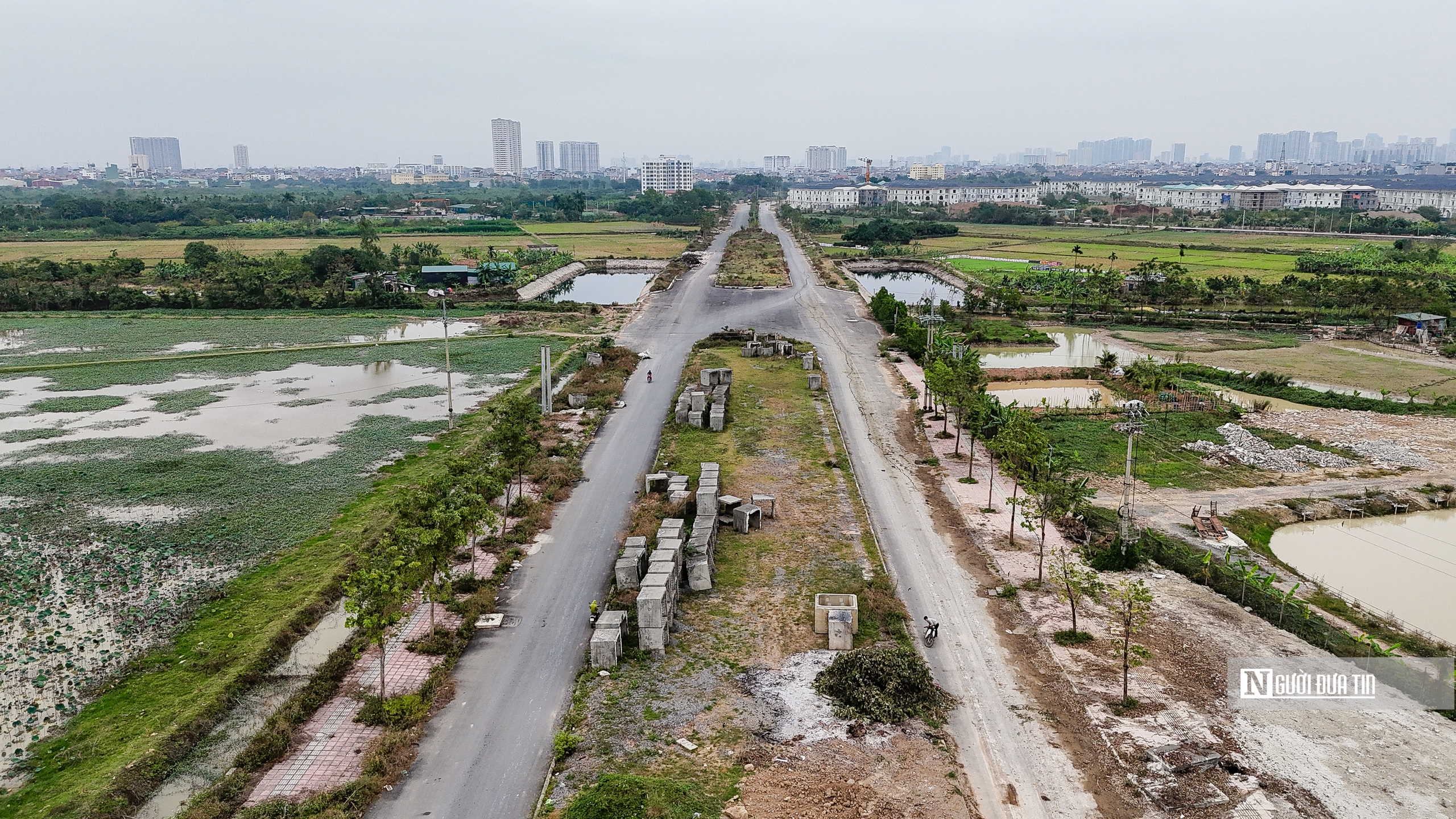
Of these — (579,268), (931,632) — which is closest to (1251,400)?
(931,632)

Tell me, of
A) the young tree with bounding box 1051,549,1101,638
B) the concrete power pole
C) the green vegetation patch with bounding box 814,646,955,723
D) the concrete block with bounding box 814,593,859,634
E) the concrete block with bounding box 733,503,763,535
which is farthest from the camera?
the concrete power pole

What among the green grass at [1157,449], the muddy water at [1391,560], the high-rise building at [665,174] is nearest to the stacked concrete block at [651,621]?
the muddy water at [1391,560]

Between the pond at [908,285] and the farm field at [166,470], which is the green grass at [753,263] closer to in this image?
the pond at [908,285]

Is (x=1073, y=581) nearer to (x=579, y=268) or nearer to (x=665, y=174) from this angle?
(x=579, y=268)

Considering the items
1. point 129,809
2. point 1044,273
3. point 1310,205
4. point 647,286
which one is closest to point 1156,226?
point 1310,205

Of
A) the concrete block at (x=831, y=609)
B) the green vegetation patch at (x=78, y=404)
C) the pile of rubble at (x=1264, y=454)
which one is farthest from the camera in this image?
the green vegetation patch at (x=78, y=404)

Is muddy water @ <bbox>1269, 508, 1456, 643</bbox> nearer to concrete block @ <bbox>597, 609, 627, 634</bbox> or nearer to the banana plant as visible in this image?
the banana plant

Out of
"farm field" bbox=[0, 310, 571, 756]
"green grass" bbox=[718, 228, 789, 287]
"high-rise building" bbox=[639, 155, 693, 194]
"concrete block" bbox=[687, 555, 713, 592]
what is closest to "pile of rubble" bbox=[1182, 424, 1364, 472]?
"concrete block" bbox=[687, 555, 713, 592]
